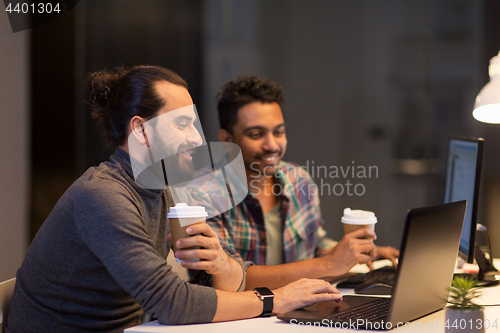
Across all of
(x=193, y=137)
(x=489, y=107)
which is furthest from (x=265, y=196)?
(x=489, y=107)

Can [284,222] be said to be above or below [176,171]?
below

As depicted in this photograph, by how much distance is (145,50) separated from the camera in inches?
99.1

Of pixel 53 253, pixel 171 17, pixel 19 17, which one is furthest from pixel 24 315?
pixel 171 17

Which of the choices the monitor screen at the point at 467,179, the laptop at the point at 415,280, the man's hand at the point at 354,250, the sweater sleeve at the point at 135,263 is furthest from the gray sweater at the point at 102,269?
the monitor screen at the point at 467,179

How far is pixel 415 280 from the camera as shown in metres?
1.02

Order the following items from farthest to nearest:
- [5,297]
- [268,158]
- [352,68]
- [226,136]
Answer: [352,68] → [226,136] → [268,158] → [5,297]

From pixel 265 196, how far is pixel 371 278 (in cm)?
65

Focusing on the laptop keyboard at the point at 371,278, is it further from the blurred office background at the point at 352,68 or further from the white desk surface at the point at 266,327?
the blurred office background at the point at 352,68

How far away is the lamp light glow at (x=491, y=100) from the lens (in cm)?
142

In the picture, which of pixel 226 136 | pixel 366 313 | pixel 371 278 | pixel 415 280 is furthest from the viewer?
pixel 226 136

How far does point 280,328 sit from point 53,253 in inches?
24.8

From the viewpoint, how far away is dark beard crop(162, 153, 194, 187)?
1.37m

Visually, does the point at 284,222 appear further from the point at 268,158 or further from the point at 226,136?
the point at 226,136

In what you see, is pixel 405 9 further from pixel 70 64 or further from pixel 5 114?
pixel 5 114
